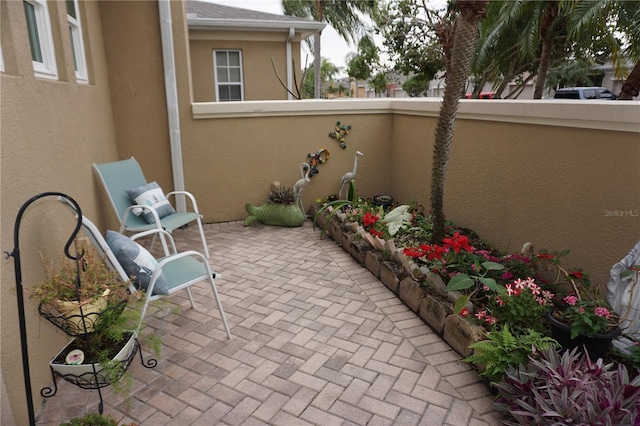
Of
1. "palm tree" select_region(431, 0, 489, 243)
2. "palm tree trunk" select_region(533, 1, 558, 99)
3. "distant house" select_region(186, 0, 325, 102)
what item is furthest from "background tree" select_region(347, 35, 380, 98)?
"palm tree" select_region(431, 0, 489, 243)

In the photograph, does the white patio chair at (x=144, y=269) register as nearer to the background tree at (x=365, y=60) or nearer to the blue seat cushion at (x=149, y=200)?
the blue seat cushion at (x=149, y=200)

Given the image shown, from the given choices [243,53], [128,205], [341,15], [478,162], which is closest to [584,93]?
[341,15]

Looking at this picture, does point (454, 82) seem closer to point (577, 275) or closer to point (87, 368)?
point (577, 275)

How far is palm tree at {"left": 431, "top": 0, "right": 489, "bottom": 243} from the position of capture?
3000 mm

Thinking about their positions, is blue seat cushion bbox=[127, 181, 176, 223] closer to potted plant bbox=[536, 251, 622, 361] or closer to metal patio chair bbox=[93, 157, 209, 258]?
metal patio chair bbox=[93, 157, 209, 258]

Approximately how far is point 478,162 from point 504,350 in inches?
88.0

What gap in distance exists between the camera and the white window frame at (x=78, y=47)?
3.87 m

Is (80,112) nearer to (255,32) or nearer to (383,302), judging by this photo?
(383,302)

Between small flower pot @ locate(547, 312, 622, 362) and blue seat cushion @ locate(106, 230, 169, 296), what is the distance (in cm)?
239

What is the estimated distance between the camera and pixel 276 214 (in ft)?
17.5

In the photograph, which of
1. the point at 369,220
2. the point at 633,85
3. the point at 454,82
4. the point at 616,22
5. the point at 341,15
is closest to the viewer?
the point at 454,82

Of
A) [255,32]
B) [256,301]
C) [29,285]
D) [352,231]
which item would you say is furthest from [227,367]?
→ [255,32]

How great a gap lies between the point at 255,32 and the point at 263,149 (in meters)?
4.86

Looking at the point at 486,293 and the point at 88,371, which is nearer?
the point at 88,371
